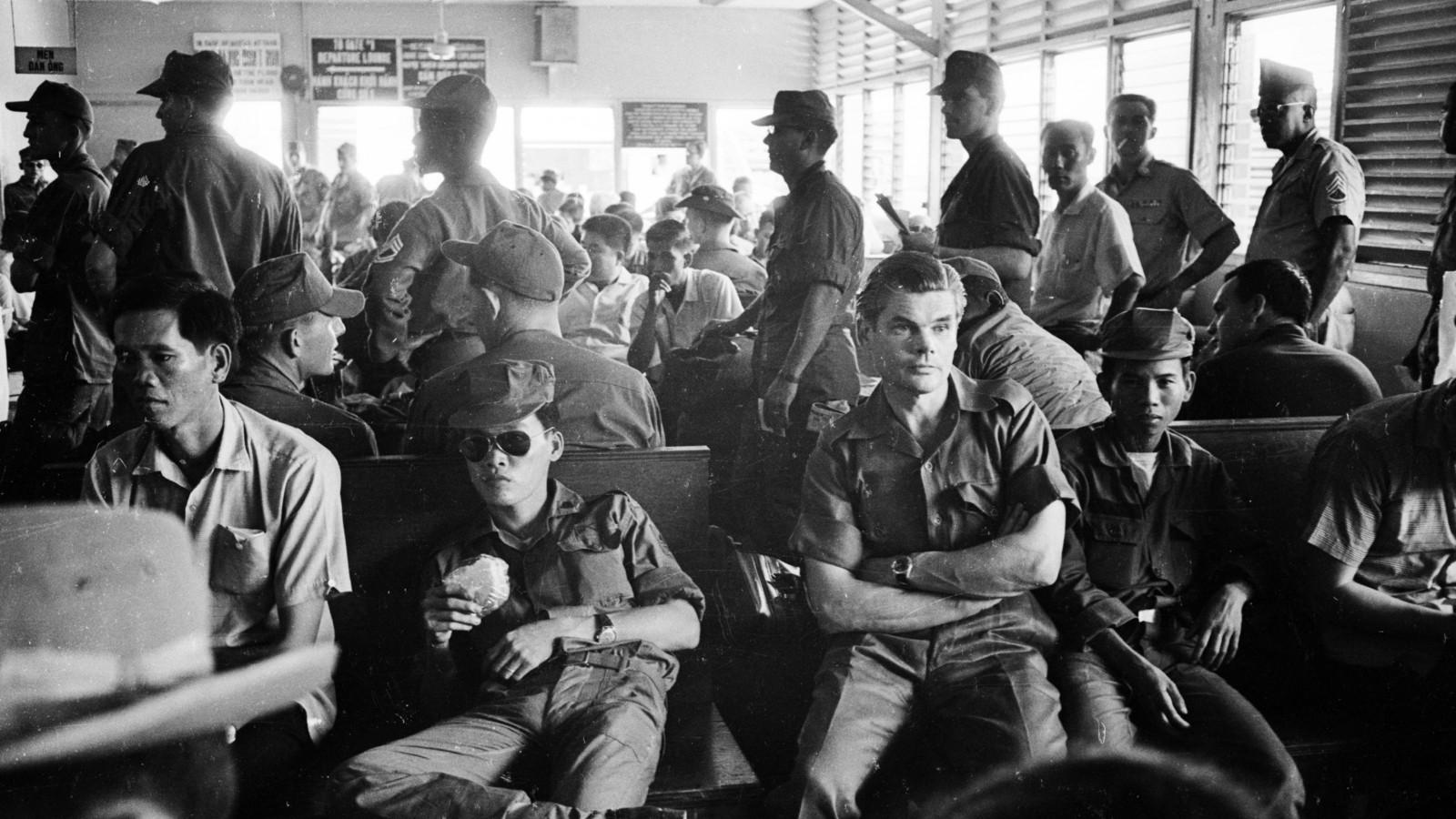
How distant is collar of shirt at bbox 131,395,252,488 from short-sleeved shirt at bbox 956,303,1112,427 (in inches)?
77.5

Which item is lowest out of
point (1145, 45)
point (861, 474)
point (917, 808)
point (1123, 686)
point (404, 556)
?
point (917, 808)

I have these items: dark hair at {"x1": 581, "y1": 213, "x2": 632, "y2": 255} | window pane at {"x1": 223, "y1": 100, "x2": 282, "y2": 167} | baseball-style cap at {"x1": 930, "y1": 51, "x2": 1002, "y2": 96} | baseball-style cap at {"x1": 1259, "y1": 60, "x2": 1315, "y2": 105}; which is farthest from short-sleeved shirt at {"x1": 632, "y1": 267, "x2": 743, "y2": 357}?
window pane at {"x1": 223, "y1": 100, "x2": 282, "y2": 167}

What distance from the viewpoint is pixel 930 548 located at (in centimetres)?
263

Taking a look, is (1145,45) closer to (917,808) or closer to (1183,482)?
(1183,482)

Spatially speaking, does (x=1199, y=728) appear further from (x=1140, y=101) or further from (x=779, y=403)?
(x=1140, y=101)

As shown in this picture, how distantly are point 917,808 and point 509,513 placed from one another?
38.7 inches

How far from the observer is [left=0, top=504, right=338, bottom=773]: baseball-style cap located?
2395 millimetres

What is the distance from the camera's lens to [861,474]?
264 centimetres

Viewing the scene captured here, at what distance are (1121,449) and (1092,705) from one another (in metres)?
0.58

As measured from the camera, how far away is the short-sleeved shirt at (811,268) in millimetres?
4207

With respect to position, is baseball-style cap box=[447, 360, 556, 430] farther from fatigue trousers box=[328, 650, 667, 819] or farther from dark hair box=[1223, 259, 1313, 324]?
dark hair box=[1223, 259, 1313, 324]

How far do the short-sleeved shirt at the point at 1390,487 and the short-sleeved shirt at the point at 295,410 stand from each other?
6.94ft

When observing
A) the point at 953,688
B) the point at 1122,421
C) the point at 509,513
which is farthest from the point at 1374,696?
the point at 509,513

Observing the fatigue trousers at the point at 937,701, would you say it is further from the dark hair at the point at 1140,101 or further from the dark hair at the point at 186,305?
the dark hair at the point at 1140,101
